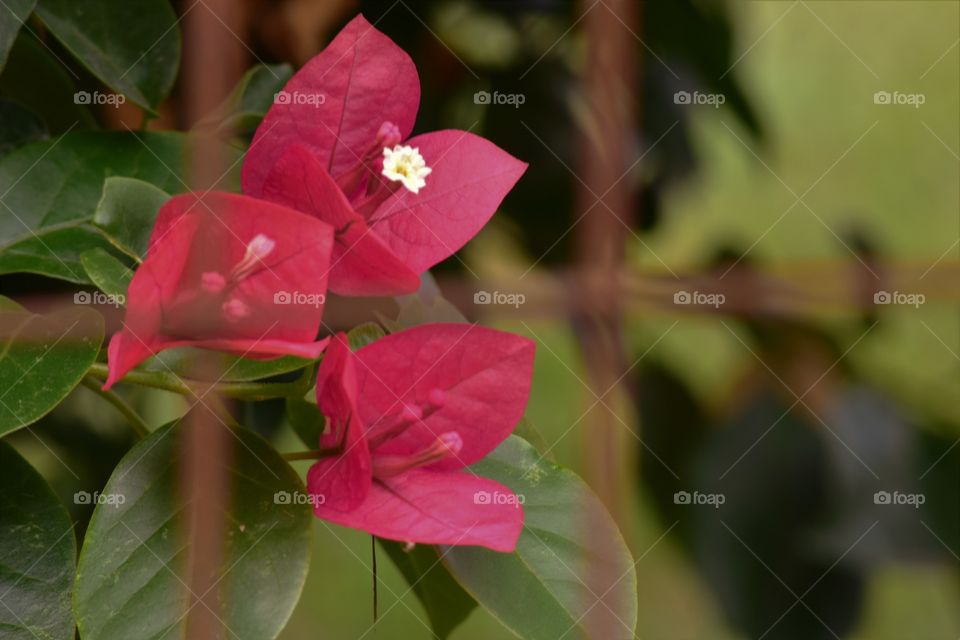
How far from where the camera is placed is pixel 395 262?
1.23 ft

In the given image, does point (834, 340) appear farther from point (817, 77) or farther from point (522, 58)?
point (817, 77)

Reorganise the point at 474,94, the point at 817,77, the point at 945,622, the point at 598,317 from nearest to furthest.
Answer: the point at 598,317
the point at 474,94
the point at 945,622
the point at 817,77

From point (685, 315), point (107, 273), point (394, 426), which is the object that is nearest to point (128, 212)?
point (107, 273)

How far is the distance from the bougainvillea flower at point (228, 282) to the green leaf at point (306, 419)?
12 cm

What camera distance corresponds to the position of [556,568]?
42cm

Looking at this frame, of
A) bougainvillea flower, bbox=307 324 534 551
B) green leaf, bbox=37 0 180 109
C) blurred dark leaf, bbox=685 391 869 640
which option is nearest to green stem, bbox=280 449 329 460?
bougainvillea flower, bbox=307 324 534 551

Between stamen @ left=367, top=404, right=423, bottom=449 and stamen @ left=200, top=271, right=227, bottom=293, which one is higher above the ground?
stamen @ left=200, top=271, right=227, bottom=293

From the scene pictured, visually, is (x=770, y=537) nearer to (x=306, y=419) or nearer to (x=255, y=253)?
(x=306, y=419)

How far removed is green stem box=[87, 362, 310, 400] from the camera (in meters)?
0.40

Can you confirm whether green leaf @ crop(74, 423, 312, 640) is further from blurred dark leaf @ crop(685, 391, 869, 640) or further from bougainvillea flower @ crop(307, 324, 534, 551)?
blurred dark leaf @ crop(685, 391, 869, 640)

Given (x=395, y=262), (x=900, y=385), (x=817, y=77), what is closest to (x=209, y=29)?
(x=395, y=262)

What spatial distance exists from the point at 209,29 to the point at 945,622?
3.91 ft

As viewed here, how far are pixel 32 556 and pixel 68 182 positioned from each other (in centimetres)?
17

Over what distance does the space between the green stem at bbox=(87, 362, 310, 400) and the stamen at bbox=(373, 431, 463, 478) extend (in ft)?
0.14
